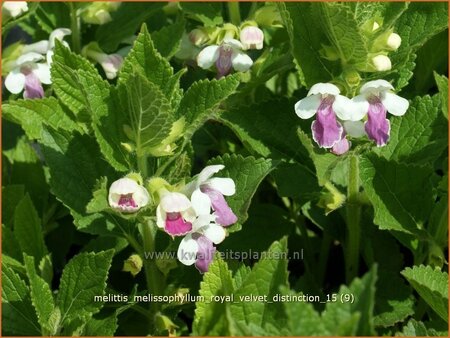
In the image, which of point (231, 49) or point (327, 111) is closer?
point (327, 111)

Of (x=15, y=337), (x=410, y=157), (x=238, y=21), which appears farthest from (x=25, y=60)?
(x=410, y=157)

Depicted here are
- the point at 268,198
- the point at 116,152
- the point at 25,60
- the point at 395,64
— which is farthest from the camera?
the point at 268,198

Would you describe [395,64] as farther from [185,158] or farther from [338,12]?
[185,158]

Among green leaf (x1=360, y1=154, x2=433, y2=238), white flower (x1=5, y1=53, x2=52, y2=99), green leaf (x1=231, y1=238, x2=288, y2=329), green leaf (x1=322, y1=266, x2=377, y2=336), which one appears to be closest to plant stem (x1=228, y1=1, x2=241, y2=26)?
white flower (x1=5, y1=53, x2=52, y2=99)

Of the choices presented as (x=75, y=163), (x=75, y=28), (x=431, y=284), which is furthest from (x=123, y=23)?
(x=431, y=284)

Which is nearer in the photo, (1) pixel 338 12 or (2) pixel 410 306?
(1) pixel 338 12

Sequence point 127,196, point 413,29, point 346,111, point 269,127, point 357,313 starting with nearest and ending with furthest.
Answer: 1. point 357,313
2. point 127,196
3. point 346,111
4. point 413,29
5. point 269,127

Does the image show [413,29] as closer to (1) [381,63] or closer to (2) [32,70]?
(1) [381,63]
